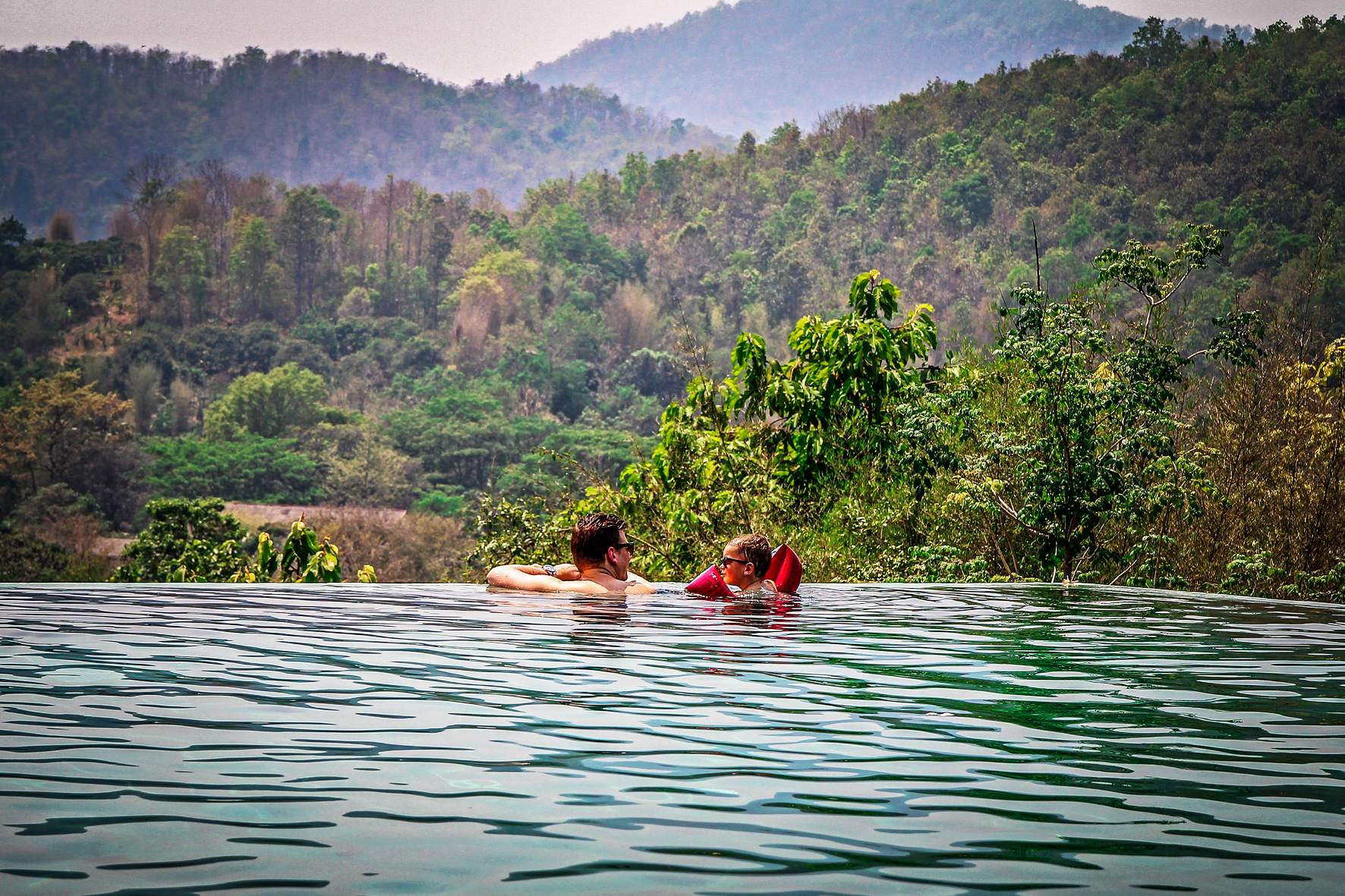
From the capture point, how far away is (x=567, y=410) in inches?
3297

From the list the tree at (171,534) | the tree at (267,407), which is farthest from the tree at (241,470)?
the tree at (171,534)

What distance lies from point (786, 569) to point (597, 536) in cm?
149

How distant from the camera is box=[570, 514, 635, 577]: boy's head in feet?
27.5

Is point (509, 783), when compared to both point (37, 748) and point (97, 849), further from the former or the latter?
point (37, 748)

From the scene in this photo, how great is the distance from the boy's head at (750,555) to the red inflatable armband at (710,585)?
0.18 m

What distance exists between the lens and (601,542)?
8438 millimetres

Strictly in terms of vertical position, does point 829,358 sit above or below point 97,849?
above

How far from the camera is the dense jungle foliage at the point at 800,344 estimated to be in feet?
39.2

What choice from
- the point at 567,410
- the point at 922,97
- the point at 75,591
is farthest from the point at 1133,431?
the point at 922,97

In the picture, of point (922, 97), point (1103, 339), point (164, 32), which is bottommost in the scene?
point (1103, 339)

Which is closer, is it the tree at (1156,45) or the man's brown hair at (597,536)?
the man's brown hair at (597,536)

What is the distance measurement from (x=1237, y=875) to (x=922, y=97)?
3937 inches

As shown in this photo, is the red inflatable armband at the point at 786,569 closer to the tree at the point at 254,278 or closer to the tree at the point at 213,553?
the tree at the point at 213,553

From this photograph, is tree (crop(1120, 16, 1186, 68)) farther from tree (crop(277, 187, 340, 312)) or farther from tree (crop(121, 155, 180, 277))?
tree (crop(121, 155, 180, 277))
